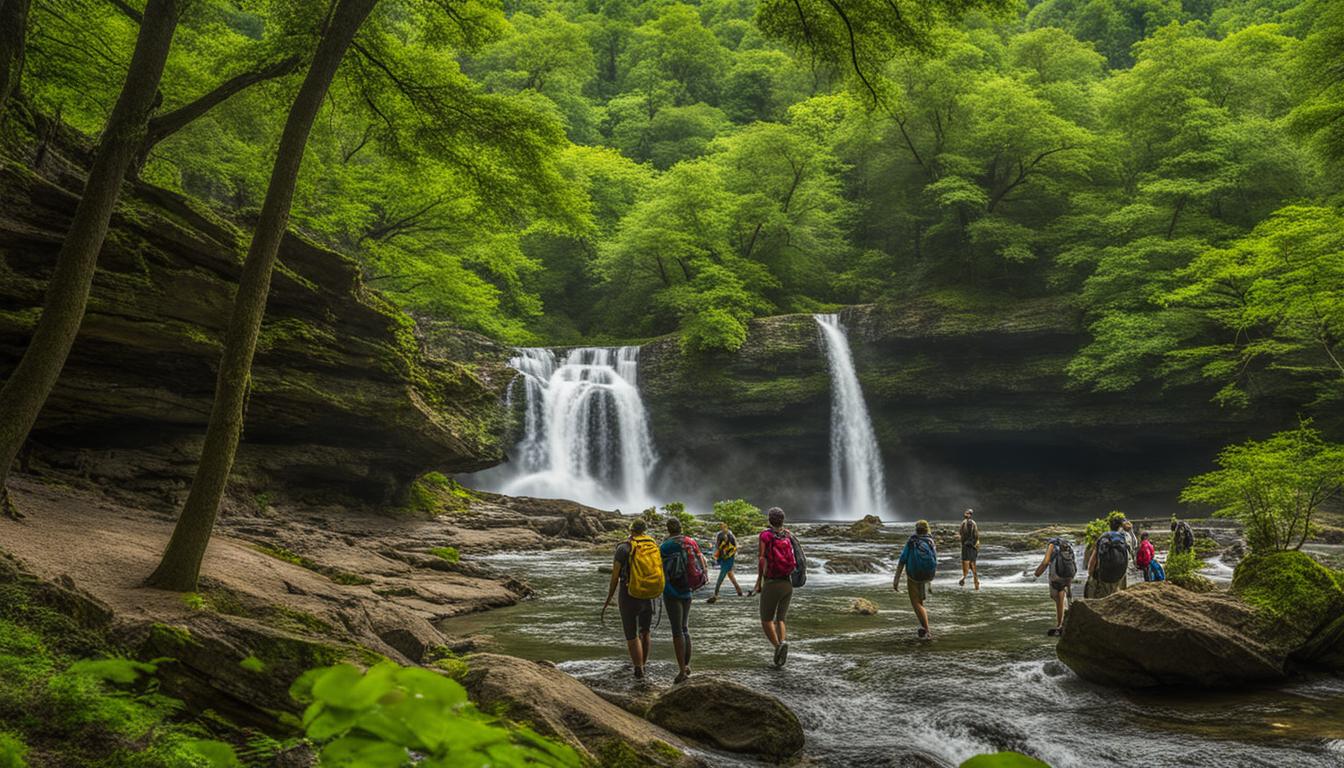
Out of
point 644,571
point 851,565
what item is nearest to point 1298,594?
point 644,571

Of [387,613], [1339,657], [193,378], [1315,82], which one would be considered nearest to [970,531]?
[1339,657]

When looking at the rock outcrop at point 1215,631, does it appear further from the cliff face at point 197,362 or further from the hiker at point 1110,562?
the cliff face at point 197,362

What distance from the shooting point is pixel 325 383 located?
17156 millimetres

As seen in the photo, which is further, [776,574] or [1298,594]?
[776,574]

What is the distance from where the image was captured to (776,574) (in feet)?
29.5

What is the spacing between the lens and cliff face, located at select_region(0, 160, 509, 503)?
36.2 ft

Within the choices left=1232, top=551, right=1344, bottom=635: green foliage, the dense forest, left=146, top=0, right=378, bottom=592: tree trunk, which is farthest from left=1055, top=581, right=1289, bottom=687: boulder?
left=146, top=0, right=378, bottom=592: tree trunk

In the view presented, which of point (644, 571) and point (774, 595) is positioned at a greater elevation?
point (644, 571)

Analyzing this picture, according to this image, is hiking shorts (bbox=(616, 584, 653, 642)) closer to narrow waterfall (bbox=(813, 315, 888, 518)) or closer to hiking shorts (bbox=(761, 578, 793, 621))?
hiking shorts (bbox=(761, 578, 793, 621))

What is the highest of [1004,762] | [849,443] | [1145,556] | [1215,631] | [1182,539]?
[849,443]

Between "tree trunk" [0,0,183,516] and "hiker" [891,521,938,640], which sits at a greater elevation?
"tree trunk" [0,0,183,516]

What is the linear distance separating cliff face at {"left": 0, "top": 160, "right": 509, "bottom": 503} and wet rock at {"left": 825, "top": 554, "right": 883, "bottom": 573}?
10.3 meters

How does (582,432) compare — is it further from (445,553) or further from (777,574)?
(777,574)

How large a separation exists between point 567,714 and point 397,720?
4.46m
